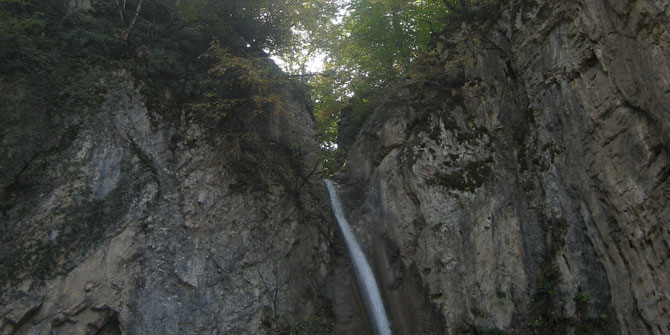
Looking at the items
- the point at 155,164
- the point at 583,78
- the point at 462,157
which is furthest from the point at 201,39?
the point at 583,78

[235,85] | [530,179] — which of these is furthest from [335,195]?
[530,179]

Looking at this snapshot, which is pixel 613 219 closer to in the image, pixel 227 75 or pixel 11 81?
pixel 227 75

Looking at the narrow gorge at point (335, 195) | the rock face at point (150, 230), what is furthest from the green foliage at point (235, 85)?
the rock face at point (150, 230)

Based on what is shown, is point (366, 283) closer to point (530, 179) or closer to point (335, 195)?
point (335, 195)

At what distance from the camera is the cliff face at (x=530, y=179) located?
8930mm

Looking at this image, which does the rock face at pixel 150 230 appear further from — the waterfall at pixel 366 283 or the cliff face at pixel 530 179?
the cliff face at pixel 530 179

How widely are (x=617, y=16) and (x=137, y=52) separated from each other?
11475 millimetres

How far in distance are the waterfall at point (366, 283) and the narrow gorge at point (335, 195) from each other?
5cm

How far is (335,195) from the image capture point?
14172 millimetres

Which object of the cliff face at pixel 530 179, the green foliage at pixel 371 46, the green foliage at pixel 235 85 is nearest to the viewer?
the cliff face at pixel 530 179

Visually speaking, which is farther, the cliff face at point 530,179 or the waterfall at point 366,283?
the waterfall at point 366,283

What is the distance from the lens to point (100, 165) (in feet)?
31.4

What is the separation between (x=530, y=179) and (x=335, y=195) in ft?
18.9

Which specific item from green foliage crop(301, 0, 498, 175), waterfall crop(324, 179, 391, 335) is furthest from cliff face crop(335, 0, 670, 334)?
green foliage crop(301, 0, 498, 175)
